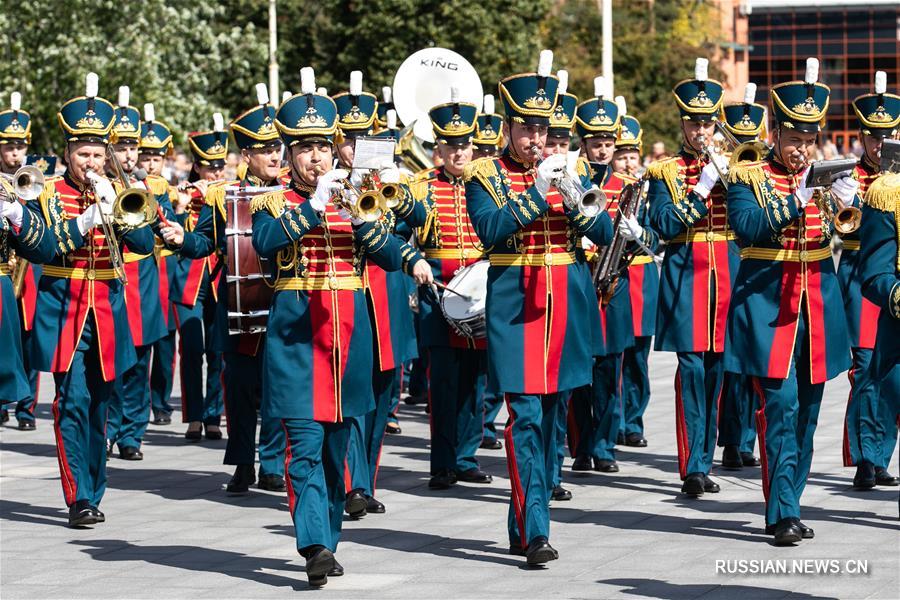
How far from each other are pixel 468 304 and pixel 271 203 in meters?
2.56

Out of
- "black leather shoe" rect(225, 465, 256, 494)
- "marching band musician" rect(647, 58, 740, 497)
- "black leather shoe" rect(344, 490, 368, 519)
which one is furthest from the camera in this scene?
"black leather shoe" rect(225, 465, 256, 494)

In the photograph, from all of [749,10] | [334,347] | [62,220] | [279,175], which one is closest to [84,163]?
[62,220]

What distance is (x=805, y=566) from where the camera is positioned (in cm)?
842

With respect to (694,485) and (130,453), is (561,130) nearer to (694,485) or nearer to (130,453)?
(694,485)

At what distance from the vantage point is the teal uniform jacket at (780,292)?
9.01 meters

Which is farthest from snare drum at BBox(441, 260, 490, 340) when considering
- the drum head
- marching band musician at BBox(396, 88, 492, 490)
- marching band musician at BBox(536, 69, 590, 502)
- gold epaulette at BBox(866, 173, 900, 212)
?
gold epaulette at BBox(866, 173, 900, 212)

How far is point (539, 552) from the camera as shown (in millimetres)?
8516

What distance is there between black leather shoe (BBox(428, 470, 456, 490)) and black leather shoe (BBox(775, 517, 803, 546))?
2538 millimetres

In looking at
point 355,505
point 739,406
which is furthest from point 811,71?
point 355,505

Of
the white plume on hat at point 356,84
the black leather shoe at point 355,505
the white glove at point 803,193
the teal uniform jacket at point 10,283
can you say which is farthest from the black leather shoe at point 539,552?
the white plume on hat at point 356,84

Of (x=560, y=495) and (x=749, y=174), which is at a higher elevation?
(x=749, y=174)

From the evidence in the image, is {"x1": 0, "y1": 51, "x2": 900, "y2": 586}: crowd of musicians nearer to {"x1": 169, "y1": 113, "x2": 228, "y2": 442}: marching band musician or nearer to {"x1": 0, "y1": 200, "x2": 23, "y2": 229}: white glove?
{"x1": 0, "y1": 200, "x2": 23, "y2": 229}: white glove

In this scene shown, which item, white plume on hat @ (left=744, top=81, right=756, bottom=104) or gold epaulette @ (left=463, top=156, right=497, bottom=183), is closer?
gold epaulette @ (left=463, top=156, right=497, bottom=183)

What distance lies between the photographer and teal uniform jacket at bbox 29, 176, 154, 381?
10.0m
